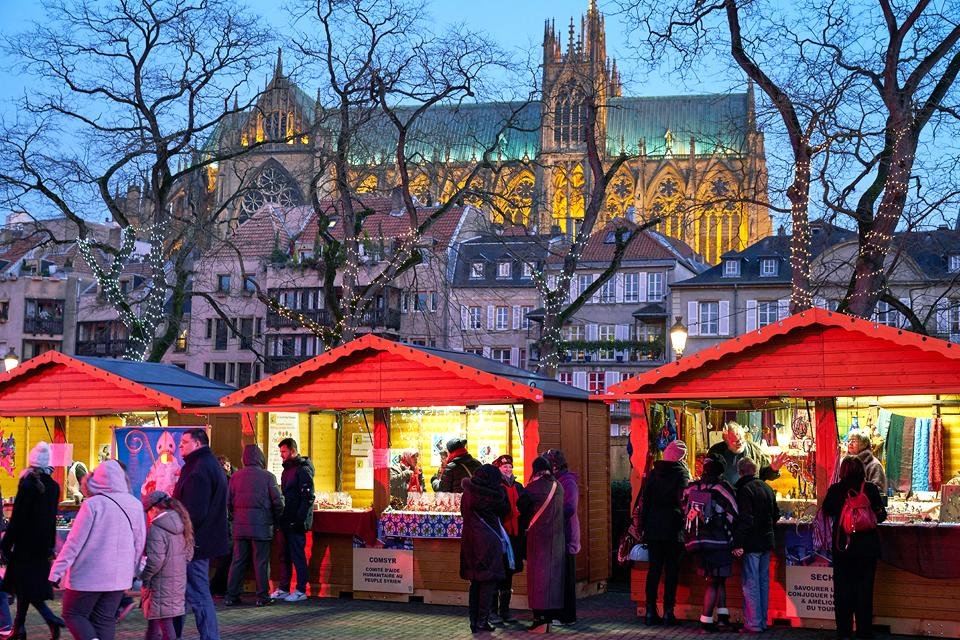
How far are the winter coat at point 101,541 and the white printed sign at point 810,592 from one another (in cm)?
709

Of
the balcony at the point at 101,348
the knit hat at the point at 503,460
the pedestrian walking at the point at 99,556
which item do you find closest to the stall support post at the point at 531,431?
the knit hat at the point at 503,460

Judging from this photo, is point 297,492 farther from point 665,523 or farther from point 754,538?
point 754,538

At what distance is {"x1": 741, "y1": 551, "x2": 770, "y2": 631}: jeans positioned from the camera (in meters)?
13.2

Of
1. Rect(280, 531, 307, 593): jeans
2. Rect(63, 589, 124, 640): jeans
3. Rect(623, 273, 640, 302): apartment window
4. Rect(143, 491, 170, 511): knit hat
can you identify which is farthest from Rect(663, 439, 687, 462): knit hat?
Rect(623, 273, 640, 302): apartment window

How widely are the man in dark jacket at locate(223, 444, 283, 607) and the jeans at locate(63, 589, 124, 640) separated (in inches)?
210

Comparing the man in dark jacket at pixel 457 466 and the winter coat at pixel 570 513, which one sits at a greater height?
the man in dark jacket at pixel 457 466

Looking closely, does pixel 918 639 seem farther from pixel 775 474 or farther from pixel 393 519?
pixel 393 519

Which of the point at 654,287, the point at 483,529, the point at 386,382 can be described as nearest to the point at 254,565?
the point at 386,382

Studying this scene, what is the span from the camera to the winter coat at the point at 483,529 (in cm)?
1244

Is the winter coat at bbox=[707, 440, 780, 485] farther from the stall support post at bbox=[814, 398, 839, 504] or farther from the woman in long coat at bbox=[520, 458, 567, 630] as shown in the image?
the woman in long coat at bbox=[520, 458, 567, 630]

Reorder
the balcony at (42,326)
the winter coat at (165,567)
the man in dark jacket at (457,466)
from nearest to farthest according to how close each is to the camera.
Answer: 1. the winter coat at (165,567)
2. the man in dark jacket at (457,466)
3. the balcony at (42,326)

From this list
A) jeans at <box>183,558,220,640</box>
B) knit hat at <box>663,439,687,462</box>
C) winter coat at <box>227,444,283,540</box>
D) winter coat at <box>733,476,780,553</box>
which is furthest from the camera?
winter coat at <box>227,444,283,540</box>

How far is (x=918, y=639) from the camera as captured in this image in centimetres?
1280

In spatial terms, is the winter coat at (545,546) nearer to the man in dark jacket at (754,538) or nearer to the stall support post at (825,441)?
the man in dark jacket at (754,538)
